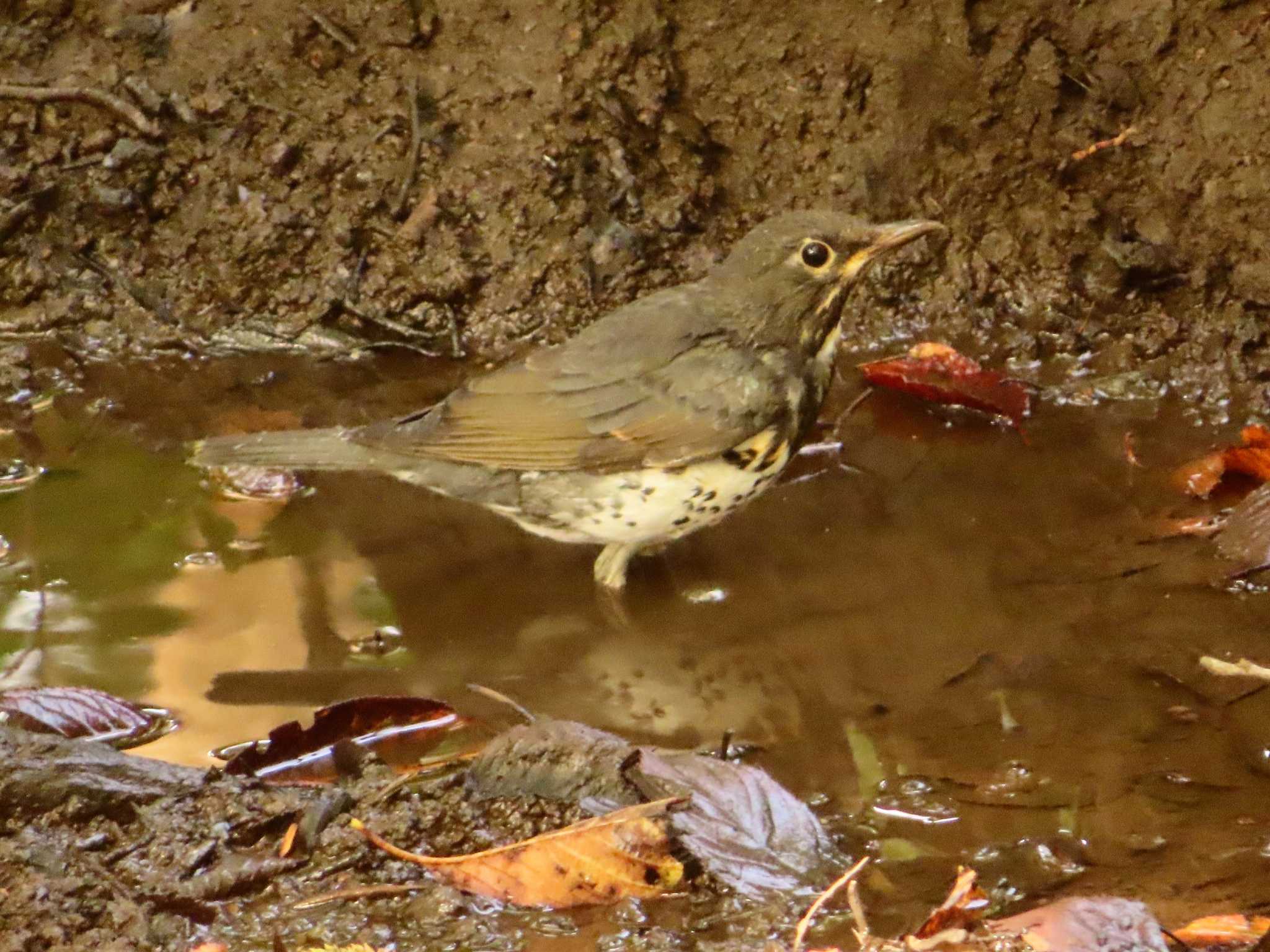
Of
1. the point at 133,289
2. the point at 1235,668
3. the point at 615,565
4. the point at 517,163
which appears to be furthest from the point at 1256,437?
the point at 133,289

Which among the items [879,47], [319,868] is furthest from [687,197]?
[319,868]

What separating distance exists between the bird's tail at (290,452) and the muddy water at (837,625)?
0.24 metres

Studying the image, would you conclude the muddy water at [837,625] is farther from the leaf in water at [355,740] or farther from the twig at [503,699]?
the leaf in water at [355,740]

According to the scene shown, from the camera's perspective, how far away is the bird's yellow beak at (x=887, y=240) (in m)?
4.80

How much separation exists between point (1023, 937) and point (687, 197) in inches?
167

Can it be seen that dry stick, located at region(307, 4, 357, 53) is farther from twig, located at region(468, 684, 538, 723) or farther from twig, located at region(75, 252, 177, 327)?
twig, located at region(468, 684, 538, 723)

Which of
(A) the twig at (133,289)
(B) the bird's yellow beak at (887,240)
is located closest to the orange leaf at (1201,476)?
(B) the bird's yellow beak at (887,240)

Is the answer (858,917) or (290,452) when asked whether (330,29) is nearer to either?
(290,452)

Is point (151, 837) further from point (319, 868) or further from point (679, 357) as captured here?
point (679, 357)

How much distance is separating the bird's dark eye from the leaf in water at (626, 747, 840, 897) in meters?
1.87

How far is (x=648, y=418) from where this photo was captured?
4.81 m

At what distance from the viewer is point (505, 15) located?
6.57 metres

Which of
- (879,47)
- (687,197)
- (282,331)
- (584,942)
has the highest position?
(879,47)

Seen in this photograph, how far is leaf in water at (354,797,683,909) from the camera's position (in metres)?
3.32
